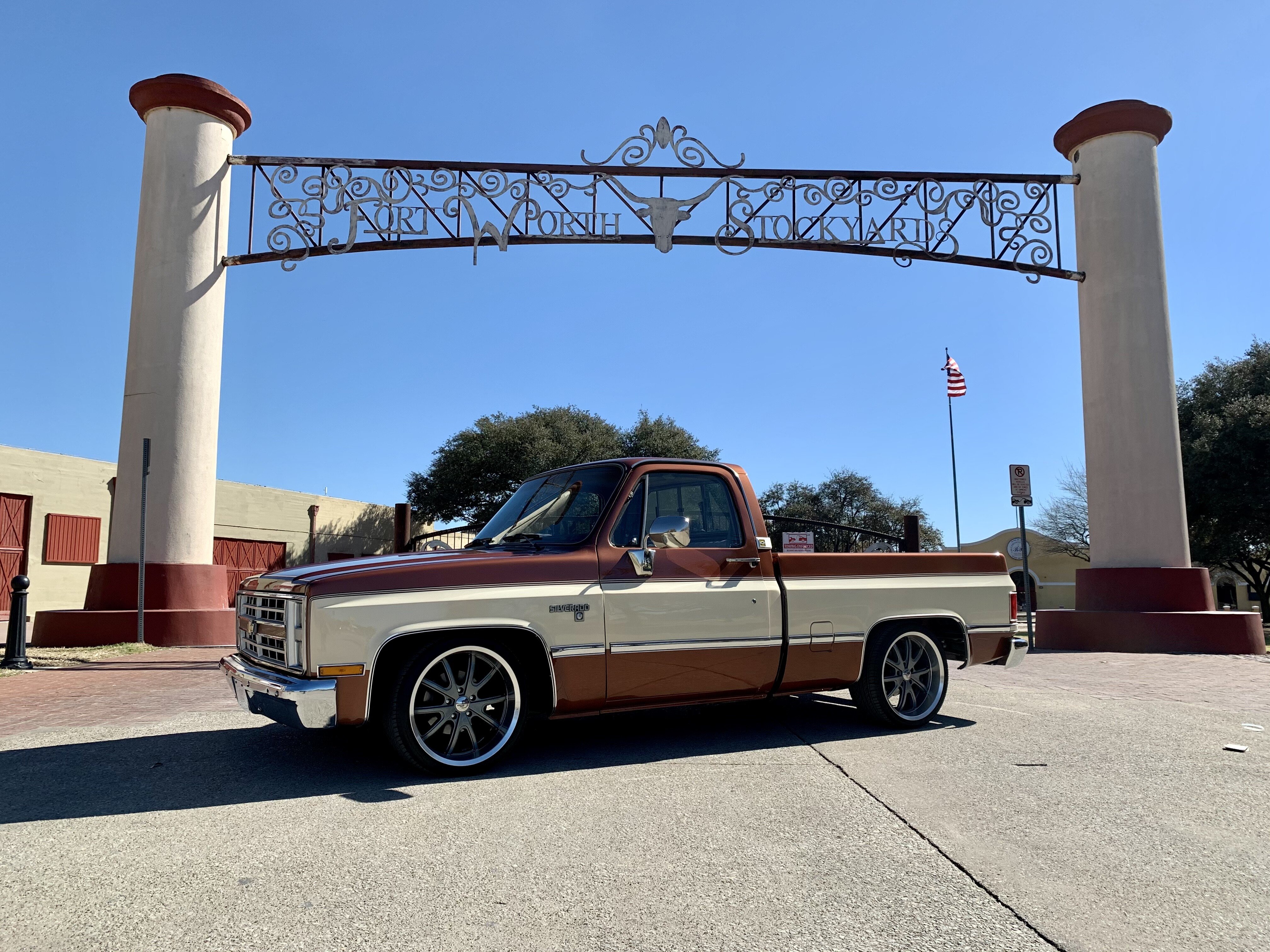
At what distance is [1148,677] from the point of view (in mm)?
10258

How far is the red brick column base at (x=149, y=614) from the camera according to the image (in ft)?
41.1

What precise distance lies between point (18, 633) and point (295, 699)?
7519mm

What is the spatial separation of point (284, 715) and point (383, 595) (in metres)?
0.77

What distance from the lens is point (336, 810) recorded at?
439 centimetres

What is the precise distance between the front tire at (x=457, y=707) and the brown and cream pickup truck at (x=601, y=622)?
1 centimetres

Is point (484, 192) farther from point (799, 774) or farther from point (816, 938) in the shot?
point (816, 938)

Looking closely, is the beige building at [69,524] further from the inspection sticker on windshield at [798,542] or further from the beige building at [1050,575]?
the beige building at [1050,575]

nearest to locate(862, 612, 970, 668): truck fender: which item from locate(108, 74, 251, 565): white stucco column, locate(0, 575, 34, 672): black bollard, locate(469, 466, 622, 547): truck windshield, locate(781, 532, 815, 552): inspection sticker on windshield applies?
locate(469, 466, 622, 547): truck windshield

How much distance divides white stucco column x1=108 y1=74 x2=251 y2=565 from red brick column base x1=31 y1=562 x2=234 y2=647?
9.7 inches

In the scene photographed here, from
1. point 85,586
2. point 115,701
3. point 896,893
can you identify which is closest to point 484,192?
point 115,701

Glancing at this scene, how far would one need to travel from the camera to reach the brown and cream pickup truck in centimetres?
492

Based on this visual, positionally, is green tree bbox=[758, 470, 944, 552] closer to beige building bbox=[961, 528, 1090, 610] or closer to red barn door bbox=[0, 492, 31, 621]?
beige building bbox=[961, 528, 1090, 610]

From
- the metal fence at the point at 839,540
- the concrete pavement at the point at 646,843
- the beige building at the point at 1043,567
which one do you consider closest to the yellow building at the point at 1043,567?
the beige building at the point at 1043,567

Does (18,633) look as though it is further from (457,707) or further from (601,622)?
(601,622)
